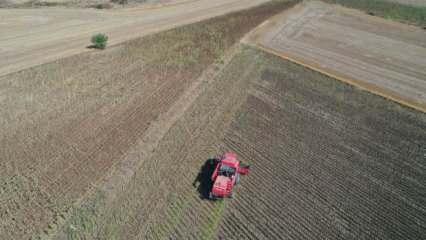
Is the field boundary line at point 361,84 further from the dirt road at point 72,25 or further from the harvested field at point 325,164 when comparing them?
the dirt road at point 72,25

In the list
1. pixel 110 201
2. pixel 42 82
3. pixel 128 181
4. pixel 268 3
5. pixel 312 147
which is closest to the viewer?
pixel 110 201

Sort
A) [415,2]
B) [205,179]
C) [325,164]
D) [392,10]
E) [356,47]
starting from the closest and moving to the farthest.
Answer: [205,179] < [325,164] < [356,47] < [392,10] < [415,2]

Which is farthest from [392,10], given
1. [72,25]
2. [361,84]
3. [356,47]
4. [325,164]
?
[72,25]

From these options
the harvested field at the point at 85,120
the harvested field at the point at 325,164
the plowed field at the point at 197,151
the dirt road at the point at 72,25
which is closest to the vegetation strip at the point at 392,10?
the dirt road at the point at 72,25

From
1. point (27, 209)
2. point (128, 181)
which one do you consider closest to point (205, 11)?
point (128, 181)

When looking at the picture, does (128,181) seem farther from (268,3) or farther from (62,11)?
(268,3)

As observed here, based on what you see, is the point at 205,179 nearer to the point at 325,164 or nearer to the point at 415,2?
the point at 325,164
